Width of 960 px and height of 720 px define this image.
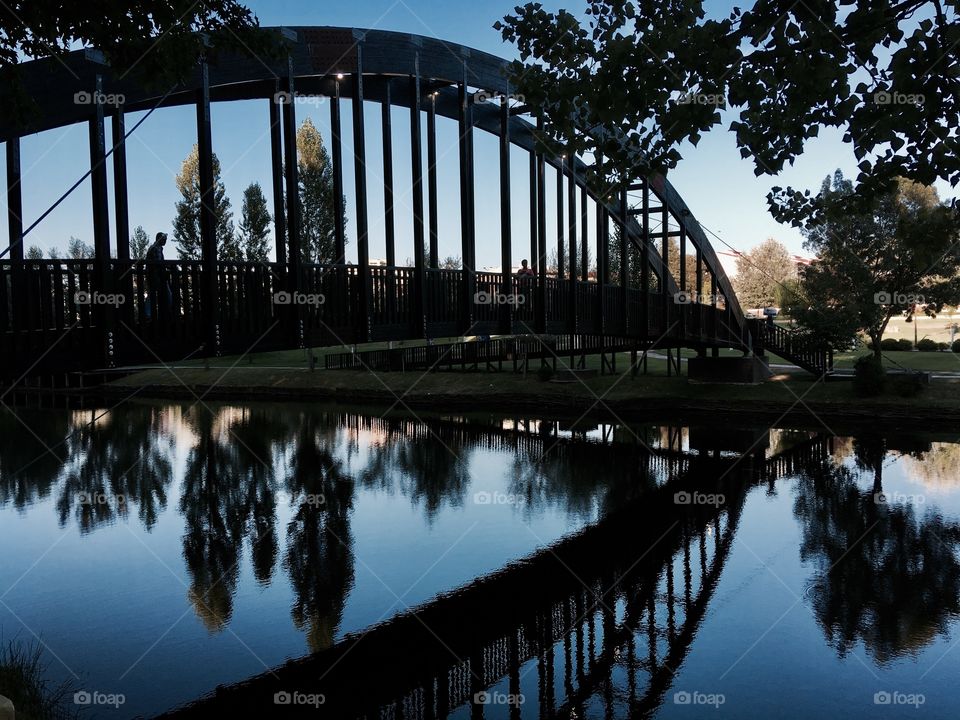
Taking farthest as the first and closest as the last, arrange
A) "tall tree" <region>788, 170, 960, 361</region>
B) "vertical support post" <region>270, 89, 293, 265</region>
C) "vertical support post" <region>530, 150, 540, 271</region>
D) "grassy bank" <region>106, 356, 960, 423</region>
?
"tall tree" <region>788, 170, 960, 361</region> → "grassy bank" <region>106, 356, 960, 423</region> → "vertical support post" <region>530, 150, 540, 271</region> → "vertical support post" <region>270, 89, 293, 265</region>

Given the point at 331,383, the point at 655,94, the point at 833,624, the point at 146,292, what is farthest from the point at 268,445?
the point at 655,94

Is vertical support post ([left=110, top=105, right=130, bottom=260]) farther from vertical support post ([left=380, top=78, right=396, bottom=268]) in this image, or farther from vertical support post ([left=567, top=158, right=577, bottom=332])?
vertical support post ([left=567, top=158, right=577, bottom=332])

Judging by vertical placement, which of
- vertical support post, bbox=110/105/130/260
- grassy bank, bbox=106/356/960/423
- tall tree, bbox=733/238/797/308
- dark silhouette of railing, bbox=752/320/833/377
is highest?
tall tree, bbox=733/238/797/308

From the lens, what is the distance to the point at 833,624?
11.1 metres

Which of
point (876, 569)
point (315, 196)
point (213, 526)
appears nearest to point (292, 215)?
point (213, 526)

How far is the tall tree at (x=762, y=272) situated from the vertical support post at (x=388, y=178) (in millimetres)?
67963

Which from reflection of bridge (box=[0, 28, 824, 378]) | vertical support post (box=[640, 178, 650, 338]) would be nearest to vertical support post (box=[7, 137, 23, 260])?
reflection of bridge (box=[0, 28, 824, 378])

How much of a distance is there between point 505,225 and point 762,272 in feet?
222

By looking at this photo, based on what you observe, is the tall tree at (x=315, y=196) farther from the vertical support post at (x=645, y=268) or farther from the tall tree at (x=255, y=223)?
the vertical support post at (x=645, y=268)

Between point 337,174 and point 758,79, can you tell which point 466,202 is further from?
point 758,79

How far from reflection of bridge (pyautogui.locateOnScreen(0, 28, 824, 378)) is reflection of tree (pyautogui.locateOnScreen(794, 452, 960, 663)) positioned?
6965 mm

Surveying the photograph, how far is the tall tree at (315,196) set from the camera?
144ft

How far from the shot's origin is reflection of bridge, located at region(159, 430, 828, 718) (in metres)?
8.97

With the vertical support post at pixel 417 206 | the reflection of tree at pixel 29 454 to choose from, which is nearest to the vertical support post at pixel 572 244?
the vertical support post at pixel 417 206
